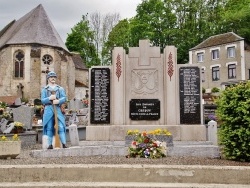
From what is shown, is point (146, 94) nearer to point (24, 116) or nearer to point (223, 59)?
point (24, 116)

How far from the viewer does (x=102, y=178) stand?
6.09 m

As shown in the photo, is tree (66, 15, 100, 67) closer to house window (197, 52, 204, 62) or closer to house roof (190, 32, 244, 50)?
house window (197, 52, 204, 62)

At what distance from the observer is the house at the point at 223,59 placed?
44250 millimetres

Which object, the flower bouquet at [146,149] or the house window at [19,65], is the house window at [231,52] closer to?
the house window at [19,65]

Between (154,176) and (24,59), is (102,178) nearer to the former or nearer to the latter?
(154,176)

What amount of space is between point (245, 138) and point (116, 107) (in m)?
5.06

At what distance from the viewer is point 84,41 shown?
6169 cm

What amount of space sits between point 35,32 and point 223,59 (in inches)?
983

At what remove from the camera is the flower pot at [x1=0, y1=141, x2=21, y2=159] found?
8.43 metres

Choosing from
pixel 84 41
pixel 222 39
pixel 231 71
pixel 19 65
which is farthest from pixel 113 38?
pixel 231 71

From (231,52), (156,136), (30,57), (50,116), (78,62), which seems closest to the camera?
(156,136)

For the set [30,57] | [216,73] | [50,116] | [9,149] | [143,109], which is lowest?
[9,149]

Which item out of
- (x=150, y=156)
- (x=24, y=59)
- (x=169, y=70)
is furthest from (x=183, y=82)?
(x=24, y=59)

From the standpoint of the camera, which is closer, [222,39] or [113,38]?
[222,39]
